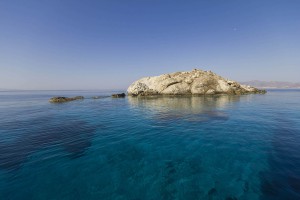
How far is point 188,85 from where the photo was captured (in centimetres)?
6494

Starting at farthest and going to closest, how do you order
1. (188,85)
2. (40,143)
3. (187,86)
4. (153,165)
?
1. (188,85)
2. (187,86)
3. (40,143)
4. (153,165)

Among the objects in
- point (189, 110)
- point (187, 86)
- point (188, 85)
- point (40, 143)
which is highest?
point (188, 85)

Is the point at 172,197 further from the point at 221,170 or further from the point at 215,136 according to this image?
the point at 215,136

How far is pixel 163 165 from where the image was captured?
30.8 ft

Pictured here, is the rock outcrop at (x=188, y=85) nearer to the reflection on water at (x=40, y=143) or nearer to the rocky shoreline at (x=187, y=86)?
the rocky shoreline at (x=187, y=86)

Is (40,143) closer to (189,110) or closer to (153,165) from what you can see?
(153,165)

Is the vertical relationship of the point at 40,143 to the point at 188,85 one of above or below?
below

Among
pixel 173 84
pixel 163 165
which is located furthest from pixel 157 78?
pixel 163 165

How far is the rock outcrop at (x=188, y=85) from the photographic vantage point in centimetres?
6216

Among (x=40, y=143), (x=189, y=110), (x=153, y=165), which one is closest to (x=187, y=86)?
(x=189, y=110)

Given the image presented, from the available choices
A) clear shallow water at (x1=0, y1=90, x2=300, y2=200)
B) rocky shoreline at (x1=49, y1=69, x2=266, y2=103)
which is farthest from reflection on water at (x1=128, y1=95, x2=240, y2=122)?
rocky shoreline at (x1=49, y1=69, x2=266, y2=103)

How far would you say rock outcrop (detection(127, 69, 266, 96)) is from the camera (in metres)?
62.2

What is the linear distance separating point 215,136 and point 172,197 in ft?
28.9

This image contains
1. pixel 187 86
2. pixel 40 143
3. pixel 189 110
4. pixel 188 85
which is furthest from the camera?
pixel 188 85
